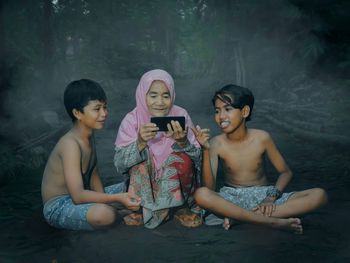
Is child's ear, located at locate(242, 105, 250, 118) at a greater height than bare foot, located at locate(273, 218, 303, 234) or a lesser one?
greater

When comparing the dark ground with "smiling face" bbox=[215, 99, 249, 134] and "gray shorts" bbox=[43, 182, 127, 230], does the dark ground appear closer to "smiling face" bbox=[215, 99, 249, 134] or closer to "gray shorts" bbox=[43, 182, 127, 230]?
"gray shorts" bbox=[43, 182, 127, 230]

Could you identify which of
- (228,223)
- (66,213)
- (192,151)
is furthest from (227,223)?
(66,213)

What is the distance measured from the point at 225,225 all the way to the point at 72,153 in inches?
57.5

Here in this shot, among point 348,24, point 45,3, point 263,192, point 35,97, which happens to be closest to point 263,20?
point 348,24

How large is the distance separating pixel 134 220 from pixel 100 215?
0.43 metres

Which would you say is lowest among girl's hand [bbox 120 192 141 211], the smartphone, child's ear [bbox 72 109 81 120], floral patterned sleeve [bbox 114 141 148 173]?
girl's hand [bbox 120 192 141 211]

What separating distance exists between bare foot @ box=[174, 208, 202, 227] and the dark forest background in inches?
116

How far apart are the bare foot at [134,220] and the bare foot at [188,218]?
0.35 metres

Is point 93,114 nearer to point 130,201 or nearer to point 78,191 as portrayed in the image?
point 78,191

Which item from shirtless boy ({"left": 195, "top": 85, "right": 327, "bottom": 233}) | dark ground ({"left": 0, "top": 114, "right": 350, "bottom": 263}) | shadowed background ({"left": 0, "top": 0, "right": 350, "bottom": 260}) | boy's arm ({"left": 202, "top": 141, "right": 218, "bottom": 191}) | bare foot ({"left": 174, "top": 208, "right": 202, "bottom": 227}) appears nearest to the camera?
dark ground ({"left": 0, "top": 114, "right": 350, "bottom": 263})

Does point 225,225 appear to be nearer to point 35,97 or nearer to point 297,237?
point 297,237

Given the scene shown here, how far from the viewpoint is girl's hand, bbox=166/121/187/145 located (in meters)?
3.28

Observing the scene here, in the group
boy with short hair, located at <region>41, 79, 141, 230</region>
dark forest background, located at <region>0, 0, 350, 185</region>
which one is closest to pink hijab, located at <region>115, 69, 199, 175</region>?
boy with short hair, located at <region>41, 79, 141, 230</region>

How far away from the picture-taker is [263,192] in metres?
3.61
